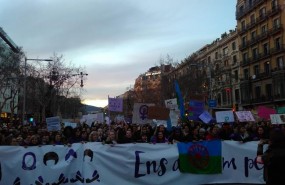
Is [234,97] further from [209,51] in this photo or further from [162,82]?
[162,82]

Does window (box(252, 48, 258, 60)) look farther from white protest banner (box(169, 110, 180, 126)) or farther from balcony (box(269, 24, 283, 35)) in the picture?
white protest banner (box(169, 110, 180, 126))

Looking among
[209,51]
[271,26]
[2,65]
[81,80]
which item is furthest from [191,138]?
[209,51]

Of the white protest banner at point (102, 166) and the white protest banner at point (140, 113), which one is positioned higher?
the white protest banner at point (140, 113)

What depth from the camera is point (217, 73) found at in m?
65.4

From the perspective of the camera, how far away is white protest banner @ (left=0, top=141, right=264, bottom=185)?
9477 mm

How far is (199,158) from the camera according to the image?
998 centimetres

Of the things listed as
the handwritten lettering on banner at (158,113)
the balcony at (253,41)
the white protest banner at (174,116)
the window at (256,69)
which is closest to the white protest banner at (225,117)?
the white protest banner at (174,116)

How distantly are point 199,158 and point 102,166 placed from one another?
7.32 ft

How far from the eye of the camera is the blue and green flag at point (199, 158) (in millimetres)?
9961

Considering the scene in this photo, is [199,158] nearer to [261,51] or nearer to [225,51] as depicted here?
[261,51]

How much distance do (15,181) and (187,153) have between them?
3.89 m

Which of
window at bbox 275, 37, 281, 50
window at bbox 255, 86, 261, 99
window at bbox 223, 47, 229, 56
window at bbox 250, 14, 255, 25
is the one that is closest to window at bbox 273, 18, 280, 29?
window at bbox 275, 37, 281, 50

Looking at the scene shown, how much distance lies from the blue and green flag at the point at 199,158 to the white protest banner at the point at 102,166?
0.12 metres

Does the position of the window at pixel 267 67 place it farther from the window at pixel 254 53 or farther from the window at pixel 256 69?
the window at pixel 254 53
